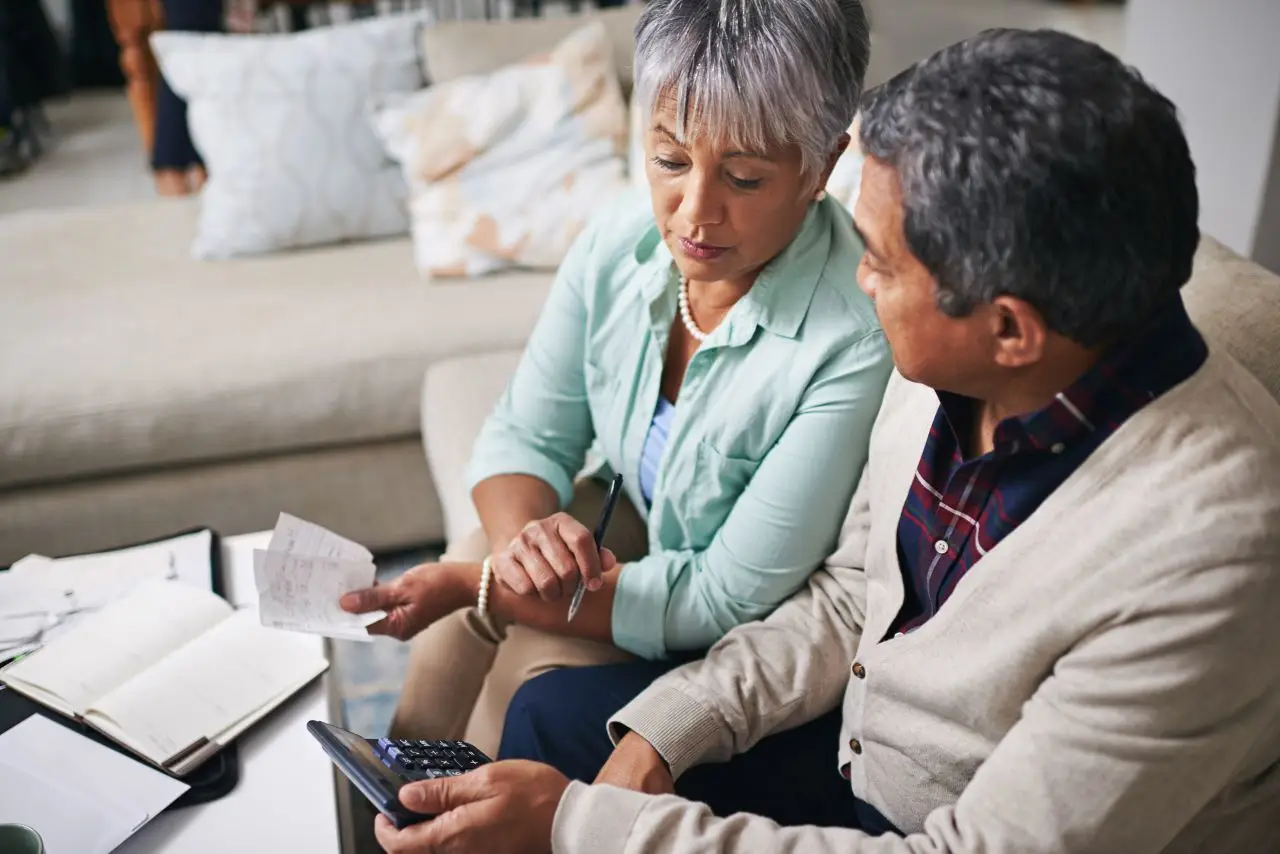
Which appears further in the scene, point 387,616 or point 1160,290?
point 387,616

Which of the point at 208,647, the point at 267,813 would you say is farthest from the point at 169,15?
the point at 267,813

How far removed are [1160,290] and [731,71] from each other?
0.47m

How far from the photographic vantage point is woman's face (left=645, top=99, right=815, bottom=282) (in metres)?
1.13

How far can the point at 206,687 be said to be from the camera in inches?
47.7

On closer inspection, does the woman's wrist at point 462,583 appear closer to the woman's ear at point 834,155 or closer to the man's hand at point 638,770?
the man's hand at point 638,770

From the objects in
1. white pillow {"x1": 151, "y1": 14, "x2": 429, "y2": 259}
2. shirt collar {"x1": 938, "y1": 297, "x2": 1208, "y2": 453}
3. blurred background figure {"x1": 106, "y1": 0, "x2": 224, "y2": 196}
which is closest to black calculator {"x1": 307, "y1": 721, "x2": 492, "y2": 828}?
shirt collar {"x1": 938, "y1": 297, "x2": 1208, "y2": 453}

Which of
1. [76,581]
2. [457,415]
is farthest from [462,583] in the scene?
[457,415]

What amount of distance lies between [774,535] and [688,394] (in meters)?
0.19

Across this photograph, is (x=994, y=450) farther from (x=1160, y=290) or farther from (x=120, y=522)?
(x=120, y=522)

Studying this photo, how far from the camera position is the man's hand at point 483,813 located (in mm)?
996

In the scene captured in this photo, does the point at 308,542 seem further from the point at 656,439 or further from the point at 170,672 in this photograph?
the point at 656,439

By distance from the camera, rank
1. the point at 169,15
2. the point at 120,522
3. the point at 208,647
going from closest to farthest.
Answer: the point at 208,647 → the point at 120,522 → the point at 169,15

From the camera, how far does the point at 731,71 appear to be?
3.54ft

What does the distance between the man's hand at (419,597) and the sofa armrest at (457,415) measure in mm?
270
